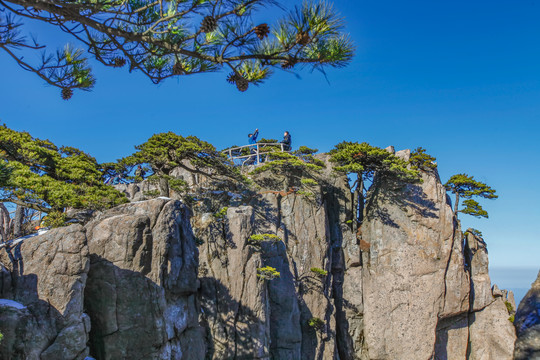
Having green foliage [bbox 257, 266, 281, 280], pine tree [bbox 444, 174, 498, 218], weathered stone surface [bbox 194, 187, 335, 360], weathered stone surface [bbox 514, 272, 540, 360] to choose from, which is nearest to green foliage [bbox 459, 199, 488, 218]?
pine tree [bbox 444, 174, 498, 218]

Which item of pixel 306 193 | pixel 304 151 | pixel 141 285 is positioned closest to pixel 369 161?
pixel 304 151

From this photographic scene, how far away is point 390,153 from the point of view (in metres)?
22.4

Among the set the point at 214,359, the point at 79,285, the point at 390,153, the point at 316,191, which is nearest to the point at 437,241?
the point at 390,153

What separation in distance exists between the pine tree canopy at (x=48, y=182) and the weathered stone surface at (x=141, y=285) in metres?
3.35

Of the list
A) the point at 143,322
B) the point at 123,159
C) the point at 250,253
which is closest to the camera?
the point at 143,322

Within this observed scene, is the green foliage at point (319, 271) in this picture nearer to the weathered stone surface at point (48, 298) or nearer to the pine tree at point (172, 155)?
the pine tree at point (172, 155)

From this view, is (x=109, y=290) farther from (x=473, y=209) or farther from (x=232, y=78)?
(x=473, y=209)

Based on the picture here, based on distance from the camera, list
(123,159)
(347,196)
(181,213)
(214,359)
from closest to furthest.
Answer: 1. (181,213)
2. (214,359)
3. (123,159)
4. (347,196)

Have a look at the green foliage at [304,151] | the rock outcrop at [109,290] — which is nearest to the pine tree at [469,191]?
the green foliage at [304,151]

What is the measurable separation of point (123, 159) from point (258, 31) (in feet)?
60.4

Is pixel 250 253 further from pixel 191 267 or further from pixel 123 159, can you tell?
pixel 123 159

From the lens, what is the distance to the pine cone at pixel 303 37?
491 cm

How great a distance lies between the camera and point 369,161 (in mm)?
23406

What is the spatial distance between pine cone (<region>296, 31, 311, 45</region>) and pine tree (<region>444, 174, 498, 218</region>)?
870 inches
